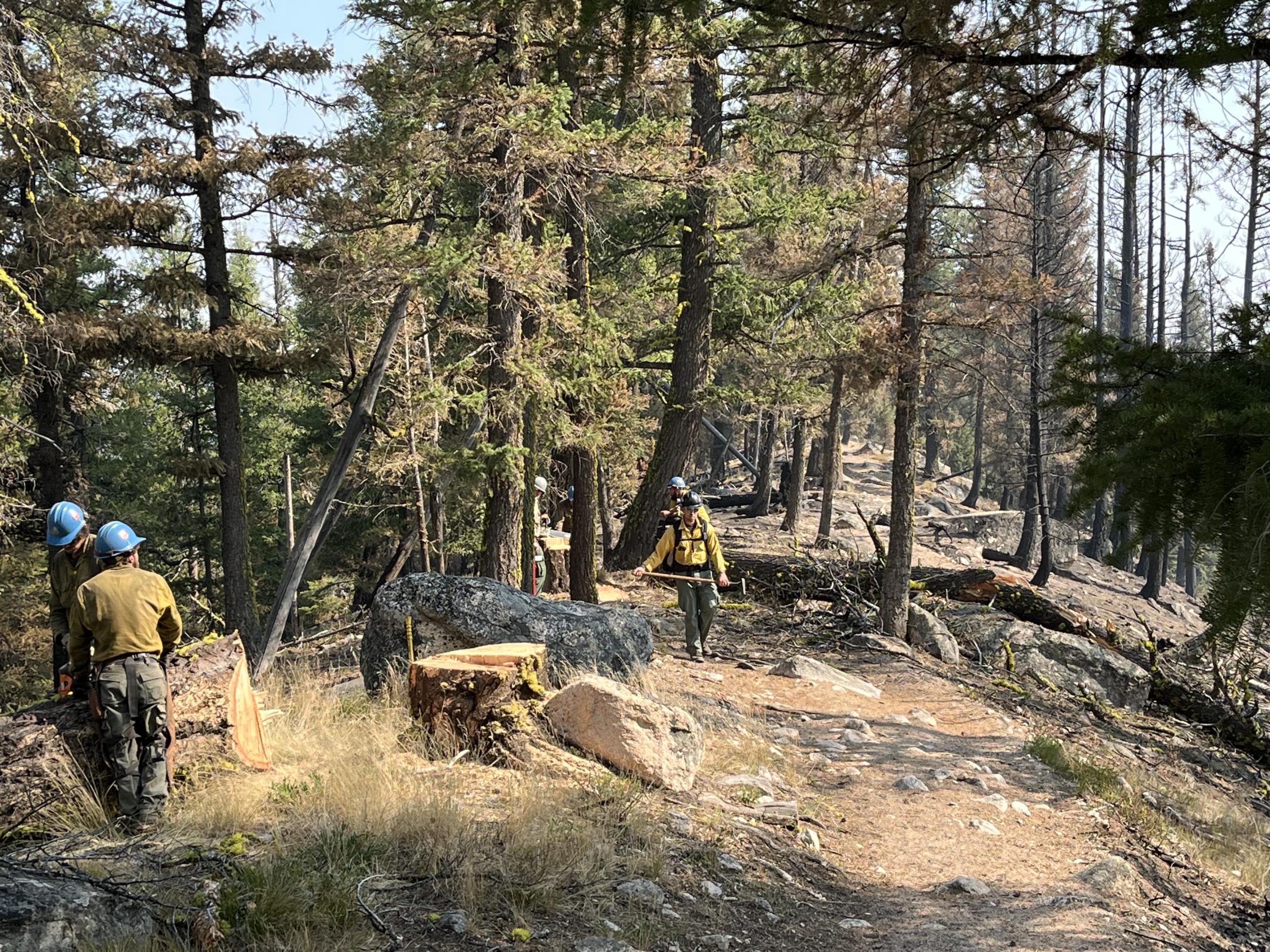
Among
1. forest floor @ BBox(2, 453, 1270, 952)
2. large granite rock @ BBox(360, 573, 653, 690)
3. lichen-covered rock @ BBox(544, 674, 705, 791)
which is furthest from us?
large granite rock @ BBox(360, 573, 653, 690)

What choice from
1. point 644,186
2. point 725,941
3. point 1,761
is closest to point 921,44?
point 725,941

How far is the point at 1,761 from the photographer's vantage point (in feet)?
17.6

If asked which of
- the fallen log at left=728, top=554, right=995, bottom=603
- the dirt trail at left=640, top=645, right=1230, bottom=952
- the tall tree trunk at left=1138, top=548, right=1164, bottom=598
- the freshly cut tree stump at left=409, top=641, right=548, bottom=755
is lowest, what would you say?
A: the tall tree trunk at left=1138, top=548, right=1164, bottom=598

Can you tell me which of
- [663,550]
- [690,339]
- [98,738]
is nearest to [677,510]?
[663,550]

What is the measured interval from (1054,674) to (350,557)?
19.8 m

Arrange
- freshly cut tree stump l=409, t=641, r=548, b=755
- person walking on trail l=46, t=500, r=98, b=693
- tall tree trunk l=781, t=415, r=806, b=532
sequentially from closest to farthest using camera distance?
person walking on trail l=46, t=500, r=98, b=693
freshly cut tree stump l=409, t=641, r=548, b=755
tall tree trunk l=781, t=415, r=806, b=532

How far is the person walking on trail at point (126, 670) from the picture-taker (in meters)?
5.50

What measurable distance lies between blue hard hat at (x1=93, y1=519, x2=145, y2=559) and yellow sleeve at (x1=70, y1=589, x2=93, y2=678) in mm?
284

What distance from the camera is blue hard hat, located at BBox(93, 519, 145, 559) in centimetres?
584

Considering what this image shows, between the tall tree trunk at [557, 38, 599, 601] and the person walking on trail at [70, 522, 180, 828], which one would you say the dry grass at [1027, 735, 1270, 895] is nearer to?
the tall tree trunk at [557, 38, 599, 601]

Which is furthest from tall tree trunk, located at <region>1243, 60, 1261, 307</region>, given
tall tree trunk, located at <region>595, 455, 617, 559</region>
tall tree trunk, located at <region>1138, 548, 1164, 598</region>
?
tall tree trunk, located at <region>1138, 548, 1164, 598</region>

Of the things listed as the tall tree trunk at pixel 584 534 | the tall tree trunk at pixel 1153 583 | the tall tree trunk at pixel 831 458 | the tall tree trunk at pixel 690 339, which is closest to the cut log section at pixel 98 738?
the tall tree trunk at pixel 584 534

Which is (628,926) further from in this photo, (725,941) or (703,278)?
(703,278)

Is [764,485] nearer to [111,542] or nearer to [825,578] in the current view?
[825,578]
